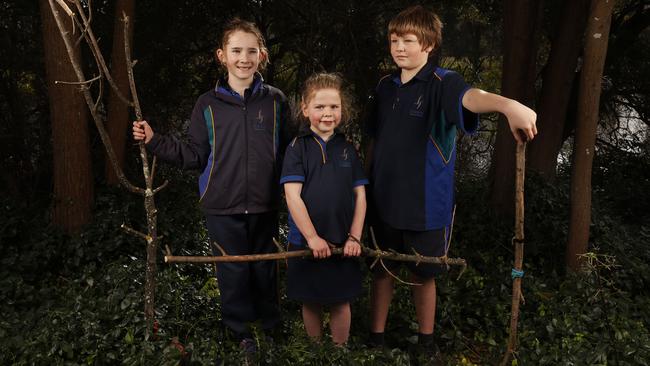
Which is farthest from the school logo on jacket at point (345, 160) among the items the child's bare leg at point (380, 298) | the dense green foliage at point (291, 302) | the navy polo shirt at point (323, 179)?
the dense green foliage at point (291, 302)

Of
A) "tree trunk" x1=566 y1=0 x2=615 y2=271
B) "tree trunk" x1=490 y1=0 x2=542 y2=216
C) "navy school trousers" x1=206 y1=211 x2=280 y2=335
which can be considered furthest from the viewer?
"tree trunk" x1=490 y1=0 x2=542 y2=216

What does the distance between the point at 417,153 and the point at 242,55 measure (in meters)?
1.08

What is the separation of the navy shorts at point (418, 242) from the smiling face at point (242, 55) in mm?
1127

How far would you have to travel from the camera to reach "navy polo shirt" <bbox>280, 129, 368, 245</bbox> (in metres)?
3.06

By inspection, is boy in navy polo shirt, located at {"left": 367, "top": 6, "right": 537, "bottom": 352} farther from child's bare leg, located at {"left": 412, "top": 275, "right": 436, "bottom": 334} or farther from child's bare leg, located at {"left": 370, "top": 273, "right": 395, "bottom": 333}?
child's bare leg, located at {"left": 370, "top": 273, "right": 395, "bottom": 333}

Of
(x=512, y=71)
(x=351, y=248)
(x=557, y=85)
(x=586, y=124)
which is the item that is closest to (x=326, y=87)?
(x=351, y=248)

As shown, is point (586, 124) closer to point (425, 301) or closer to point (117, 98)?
point (425, 301)

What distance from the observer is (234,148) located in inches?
127

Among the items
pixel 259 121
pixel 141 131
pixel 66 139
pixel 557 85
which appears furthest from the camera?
pixel 557 85

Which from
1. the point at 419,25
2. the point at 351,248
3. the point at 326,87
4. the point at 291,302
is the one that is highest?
the point at 419,25

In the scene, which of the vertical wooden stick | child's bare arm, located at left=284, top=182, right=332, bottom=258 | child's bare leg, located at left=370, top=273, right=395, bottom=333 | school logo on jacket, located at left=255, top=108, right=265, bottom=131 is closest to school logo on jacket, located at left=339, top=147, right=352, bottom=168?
child's bare arm, located at left=284, top=182, right=332, bottom=258

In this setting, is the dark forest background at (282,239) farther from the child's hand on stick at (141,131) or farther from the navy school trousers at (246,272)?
the child's hand on stick at (141,131)

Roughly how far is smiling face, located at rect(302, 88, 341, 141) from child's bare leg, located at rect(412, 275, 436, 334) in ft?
3.41

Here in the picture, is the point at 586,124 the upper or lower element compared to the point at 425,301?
upper
